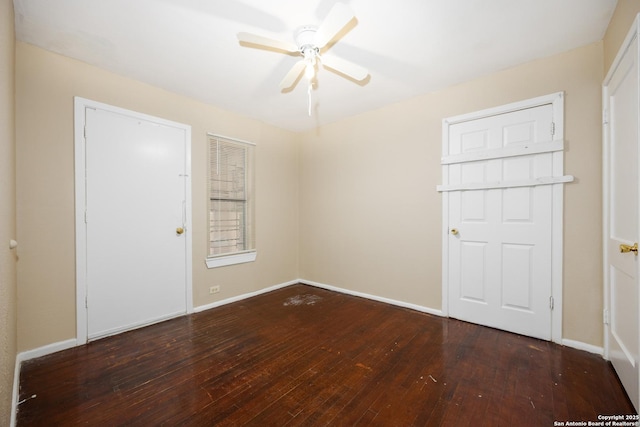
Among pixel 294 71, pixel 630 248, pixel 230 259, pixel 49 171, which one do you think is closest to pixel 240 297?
pixel 230 259

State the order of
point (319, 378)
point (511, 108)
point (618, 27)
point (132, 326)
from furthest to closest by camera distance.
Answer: point (132, 326) < point (511, 108) < point (319, 378) < point (618, 27)

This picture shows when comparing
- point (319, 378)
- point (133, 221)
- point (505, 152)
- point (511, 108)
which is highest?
point (511, 108)

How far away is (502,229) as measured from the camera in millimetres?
2738

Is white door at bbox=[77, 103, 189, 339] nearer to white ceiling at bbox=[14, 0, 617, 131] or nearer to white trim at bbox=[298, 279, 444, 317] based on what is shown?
white ceiling at bbox=[14, 0, 617, 131]

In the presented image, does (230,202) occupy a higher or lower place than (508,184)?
lower

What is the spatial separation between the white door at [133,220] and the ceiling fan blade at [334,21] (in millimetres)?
2177

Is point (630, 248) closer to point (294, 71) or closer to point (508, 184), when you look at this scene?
point (508, 184)

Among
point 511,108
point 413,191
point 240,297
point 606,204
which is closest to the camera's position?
point 606,204

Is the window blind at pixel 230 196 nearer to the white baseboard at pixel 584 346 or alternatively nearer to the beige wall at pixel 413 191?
the beige wall at pixel 413 191

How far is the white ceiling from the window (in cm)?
87

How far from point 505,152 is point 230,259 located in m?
3.48

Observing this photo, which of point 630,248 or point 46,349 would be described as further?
point 46,349

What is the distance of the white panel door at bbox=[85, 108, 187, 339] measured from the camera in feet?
8.46

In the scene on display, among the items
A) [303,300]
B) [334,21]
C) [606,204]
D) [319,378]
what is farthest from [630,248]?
[303,300]
